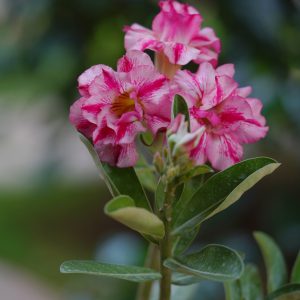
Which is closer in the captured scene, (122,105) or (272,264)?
(122,105)

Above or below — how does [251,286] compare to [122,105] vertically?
below

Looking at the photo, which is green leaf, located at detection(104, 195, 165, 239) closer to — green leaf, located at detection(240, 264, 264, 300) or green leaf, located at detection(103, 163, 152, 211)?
green leaf, located at detection(103, 163, 152, 211)

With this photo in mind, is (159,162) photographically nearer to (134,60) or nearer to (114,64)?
(134,60)

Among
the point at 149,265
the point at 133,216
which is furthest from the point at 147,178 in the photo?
the point at 133,216

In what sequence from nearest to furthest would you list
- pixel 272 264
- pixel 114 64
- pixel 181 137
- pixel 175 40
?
pixel 181 137
pixel 175 40
pixel 272 264
pixel 114 64

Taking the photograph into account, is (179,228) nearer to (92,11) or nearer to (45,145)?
(92,11)

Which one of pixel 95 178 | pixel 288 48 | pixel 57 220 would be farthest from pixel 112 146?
pixel 95 178
